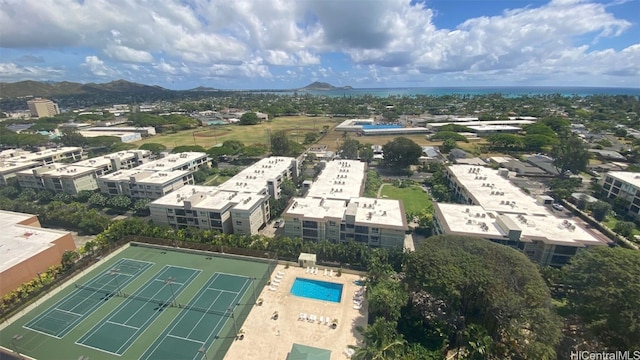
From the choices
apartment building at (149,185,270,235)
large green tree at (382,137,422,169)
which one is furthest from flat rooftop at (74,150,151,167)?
large green tree at (382,137,422,169)

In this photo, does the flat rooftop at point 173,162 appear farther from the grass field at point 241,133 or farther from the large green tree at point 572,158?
the large green tree at point 572,158

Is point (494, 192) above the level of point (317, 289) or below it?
above

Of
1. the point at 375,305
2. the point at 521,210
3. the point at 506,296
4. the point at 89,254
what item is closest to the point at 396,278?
the point at 375,305

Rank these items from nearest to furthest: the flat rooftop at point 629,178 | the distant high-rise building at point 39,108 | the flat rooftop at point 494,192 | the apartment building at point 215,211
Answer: the flat rooftop at point 494,192 < the apartment building at point 215,211 < the flat rooftop at point 629,178 < the distant high-rise building at point 39,108

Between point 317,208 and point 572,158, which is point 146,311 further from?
point 572,158

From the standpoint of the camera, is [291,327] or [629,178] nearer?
[291,327]

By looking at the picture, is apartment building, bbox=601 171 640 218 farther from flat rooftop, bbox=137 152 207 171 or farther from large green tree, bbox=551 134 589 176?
flat rooftop, bbox=137 152 207 171

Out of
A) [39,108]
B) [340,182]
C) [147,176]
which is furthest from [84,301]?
[39,108]

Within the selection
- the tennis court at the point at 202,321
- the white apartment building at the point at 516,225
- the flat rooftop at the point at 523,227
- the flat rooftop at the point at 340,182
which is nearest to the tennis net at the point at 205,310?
the tennis court at the point at 202,321
